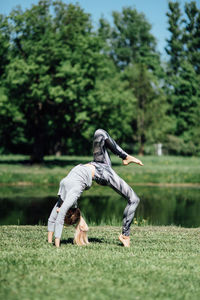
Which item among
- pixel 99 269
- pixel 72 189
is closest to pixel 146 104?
pixel 72 189

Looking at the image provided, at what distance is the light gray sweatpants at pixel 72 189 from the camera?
835 cm

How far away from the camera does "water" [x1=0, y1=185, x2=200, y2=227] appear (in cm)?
1661

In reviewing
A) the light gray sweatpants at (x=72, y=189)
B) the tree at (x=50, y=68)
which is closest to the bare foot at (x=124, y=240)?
the light gray sweatpants at (x=72, y=189)

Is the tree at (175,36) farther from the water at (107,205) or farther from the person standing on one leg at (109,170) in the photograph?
the person standing on one leg at (109,170)

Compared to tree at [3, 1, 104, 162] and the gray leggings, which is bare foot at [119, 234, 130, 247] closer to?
the gray leggings

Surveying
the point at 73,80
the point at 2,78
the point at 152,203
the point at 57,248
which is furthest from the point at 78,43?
the point at 57,248

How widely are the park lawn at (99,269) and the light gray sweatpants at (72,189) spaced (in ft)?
1.44

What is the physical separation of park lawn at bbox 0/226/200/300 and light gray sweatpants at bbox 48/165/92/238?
0.44 meters

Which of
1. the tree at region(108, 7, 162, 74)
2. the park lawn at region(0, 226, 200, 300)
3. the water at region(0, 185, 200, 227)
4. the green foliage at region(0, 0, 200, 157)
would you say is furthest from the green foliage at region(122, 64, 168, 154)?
the park lawn at region(0, 226, 200, 300)

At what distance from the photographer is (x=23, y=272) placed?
247 inches

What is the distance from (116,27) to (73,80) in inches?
1610

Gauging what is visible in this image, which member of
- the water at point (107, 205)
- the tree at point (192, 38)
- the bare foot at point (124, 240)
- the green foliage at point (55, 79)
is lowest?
the water at point (107, 205)

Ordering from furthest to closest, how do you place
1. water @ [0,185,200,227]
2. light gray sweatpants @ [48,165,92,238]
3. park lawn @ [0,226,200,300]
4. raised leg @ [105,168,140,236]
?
water @ [0,185,200,227]
raised leg @ [105,168,140,236]
light gray sweatpants @ [48,165,92,238]
park lawn @ [0,226,200,300]

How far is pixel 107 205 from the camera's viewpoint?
21422 millimetres
